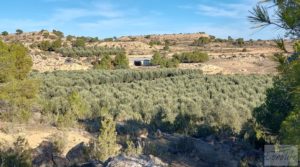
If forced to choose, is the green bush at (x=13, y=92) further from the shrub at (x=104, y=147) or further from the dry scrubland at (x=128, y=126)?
the shrub at (x=104, y=147)

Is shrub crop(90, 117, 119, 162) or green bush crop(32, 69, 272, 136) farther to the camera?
green bush crop(32, 69, 272, 136)

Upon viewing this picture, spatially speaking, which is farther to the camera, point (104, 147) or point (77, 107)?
point (77, 107)

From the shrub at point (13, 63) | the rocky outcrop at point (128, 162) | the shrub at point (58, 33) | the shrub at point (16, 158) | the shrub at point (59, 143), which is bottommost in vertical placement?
the shrub at point (59, 143)

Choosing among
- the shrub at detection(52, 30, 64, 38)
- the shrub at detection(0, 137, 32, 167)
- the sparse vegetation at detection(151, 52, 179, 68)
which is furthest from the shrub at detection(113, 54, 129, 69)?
the shrub at detection(52, 30, 64, 38)

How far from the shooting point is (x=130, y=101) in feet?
73.6

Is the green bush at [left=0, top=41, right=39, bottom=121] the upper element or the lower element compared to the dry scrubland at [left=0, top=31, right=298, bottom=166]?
upper

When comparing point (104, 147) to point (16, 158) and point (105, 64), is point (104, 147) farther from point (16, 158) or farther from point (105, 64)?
point (105, 64)

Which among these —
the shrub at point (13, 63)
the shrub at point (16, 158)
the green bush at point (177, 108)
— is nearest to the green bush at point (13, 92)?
the shrub at point (13, 63)

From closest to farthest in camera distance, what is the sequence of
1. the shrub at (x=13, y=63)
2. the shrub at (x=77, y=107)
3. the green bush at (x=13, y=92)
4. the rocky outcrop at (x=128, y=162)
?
the rocky outcrop at (x=128, y=162), the green bush at (x=13, y=92), the shrub at (x=13, y=63), the shrub at (x=77, y=107)

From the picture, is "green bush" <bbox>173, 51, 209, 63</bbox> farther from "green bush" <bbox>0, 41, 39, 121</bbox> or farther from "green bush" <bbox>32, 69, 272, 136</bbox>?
"green bush" <bbox>0, 41, 39, 121</bbox>

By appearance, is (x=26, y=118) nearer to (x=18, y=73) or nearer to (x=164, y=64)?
(x=18, y=73)

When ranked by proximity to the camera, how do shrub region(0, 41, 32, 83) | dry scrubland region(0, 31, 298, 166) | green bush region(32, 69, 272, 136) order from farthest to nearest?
shrub region(0, 41, 32, 83)
green bush region(32, 69, 272, 136)
dry scrubland region(0, 31, 298, 166)

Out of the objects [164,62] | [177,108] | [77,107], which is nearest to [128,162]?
[77,107]

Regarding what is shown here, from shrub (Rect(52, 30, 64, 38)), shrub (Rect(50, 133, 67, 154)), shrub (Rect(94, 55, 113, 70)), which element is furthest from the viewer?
shrub (Rect(52, 30, 64, 38))
